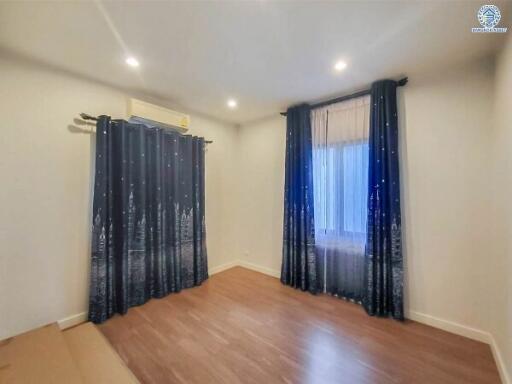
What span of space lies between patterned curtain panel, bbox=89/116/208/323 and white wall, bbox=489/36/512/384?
3069mm

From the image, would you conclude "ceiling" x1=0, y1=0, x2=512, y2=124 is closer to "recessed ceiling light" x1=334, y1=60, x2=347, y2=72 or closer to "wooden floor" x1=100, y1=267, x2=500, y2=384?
"recessed ceiling light" x1=334, y1=60, x2=347, y2=72

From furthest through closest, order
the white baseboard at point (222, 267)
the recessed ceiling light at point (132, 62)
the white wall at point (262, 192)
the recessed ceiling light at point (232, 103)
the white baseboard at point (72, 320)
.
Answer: the white baseboard at point (222, 267) → the white wall at point (262, 192) → the recessed ceiling light at point (232, 103) → the white baseboard at point (72, 320) → the recessed ceiling light at point (132, 62)

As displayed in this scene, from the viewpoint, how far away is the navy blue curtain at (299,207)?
119 inches

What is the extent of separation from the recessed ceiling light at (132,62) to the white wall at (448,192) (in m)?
2.72

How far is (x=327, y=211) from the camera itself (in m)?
2.96

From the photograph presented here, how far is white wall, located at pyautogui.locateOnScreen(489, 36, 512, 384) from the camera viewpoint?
152 cm

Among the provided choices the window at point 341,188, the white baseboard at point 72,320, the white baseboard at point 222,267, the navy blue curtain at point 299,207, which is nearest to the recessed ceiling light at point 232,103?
the navy blue curtain at point 299,207

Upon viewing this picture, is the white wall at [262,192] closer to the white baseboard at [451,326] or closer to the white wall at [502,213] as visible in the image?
the white baseboard at [451,326]

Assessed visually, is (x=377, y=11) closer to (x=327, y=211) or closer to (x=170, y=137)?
(x=327, y=211)

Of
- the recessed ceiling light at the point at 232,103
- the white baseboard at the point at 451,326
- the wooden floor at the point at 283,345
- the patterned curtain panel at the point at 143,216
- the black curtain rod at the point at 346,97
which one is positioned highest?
the recessed ceiling light at the point at 232,103

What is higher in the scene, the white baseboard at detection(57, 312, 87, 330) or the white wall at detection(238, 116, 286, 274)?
the white wall at detection(238, 116, 286, 274)

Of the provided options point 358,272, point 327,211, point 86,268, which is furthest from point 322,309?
point 86,268

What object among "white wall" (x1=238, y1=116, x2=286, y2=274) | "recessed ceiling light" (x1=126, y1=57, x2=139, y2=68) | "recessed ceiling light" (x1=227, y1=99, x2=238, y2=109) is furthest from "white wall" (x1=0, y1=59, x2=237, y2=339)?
"white wall" (x1=238, y1=116, x2=286, y2=274)

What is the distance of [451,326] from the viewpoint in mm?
→ 2129
